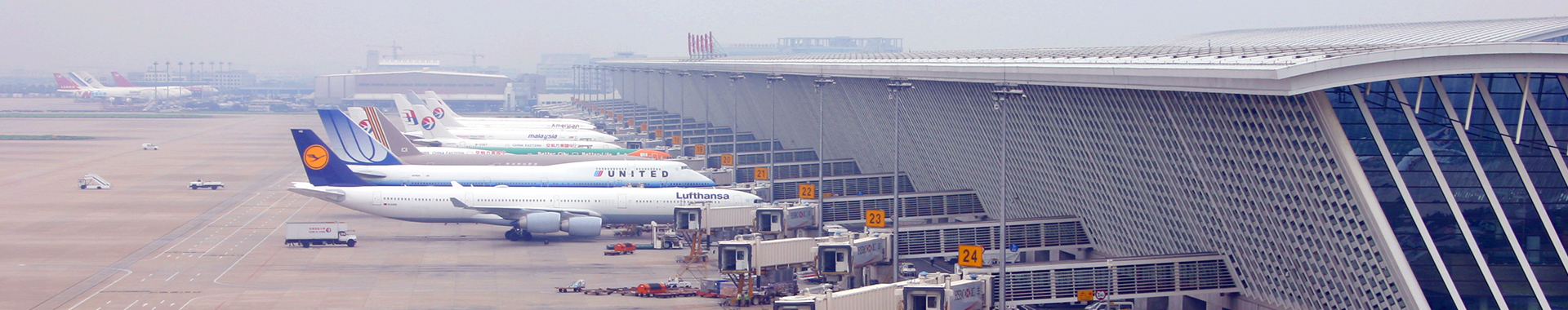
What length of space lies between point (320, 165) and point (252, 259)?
12904 mm

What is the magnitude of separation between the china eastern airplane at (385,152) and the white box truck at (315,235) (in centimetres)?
1757

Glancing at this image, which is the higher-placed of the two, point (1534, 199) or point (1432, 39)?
point (1432, 39)

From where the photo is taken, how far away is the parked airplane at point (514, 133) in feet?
370

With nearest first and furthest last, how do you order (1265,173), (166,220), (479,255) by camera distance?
(1265,173)
(479,255)
(166,220)

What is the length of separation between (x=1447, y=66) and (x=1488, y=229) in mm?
4910

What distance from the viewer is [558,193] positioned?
62.8 m

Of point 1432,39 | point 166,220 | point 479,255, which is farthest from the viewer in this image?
point 166,220

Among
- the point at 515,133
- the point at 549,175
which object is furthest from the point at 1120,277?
the point at 515,133

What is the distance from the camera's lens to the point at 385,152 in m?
76.1

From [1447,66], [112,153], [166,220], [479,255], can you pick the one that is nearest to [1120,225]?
[1447,66]

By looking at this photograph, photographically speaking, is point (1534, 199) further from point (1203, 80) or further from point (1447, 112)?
point (1203, 80)

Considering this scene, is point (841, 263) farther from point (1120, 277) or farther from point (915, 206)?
point (915, 206)

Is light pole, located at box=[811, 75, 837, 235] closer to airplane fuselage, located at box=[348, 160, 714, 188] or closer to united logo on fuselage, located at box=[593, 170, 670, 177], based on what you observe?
airplane fuselage, located at box=[348, 160, 714, 188]

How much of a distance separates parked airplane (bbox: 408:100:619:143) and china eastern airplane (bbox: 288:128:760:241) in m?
49.1
